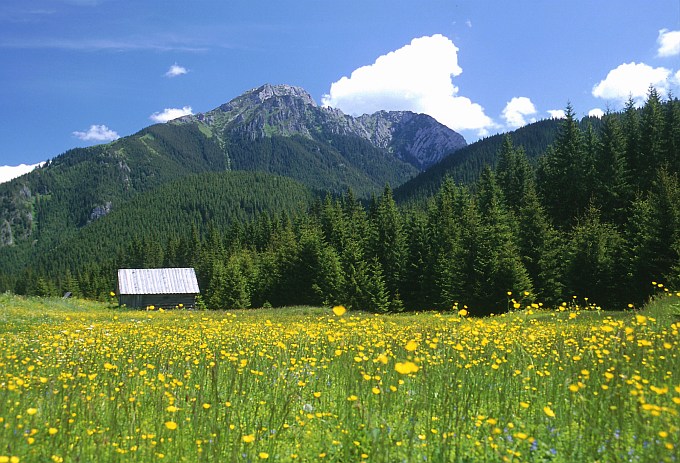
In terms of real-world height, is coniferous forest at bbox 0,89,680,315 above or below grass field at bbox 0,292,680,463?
above

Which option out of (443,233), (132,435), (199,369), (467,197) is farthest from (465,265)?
(132,435)

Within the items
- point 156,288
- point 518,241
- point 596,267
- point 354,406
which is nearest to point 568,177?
point 518,241

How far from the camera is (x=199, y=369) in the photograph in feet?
22.5

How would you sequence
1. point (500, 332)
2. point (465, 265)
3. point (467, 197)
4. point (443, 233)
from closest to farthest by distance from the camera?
1. point (500, 332)
2. point (465, 265)
3. point (443, 233)
4. point (467, 197)

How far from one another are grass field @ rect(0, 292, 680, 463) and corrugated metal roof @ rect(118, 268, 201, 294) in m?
51.2

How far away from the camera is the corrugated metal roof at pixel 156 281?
5531cm

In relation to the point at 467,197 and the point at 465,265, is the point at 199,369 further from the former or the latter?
the point at 467,197

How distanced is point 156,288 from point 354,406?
2251 inches

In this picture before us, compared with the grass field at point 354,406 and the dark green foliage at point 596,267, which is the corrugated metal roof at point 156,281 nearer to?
the dark green foliage at point 596,267

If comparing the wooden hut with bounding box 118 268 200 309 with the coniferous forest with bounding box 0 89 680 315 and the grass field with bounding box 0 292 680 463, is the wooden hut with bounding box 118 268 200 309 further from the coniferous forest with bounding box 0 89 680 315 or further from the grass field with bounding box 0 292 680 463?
the grass field with bounding box 0 292 680 463

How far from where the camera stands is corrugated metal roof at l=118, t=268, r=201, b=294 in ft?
181

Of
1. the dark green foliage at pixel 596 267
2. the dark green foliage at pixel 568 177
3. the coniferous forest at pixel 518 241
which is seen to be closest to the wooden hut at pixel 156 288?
the coniferous forest at pixel 518 241

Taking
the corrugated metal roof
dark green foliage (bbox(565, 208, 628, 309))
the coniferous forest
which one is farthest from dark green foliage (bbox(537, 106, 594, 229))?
the corrugated metal roof

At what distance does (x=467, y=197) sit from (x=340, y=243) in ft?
59.2
